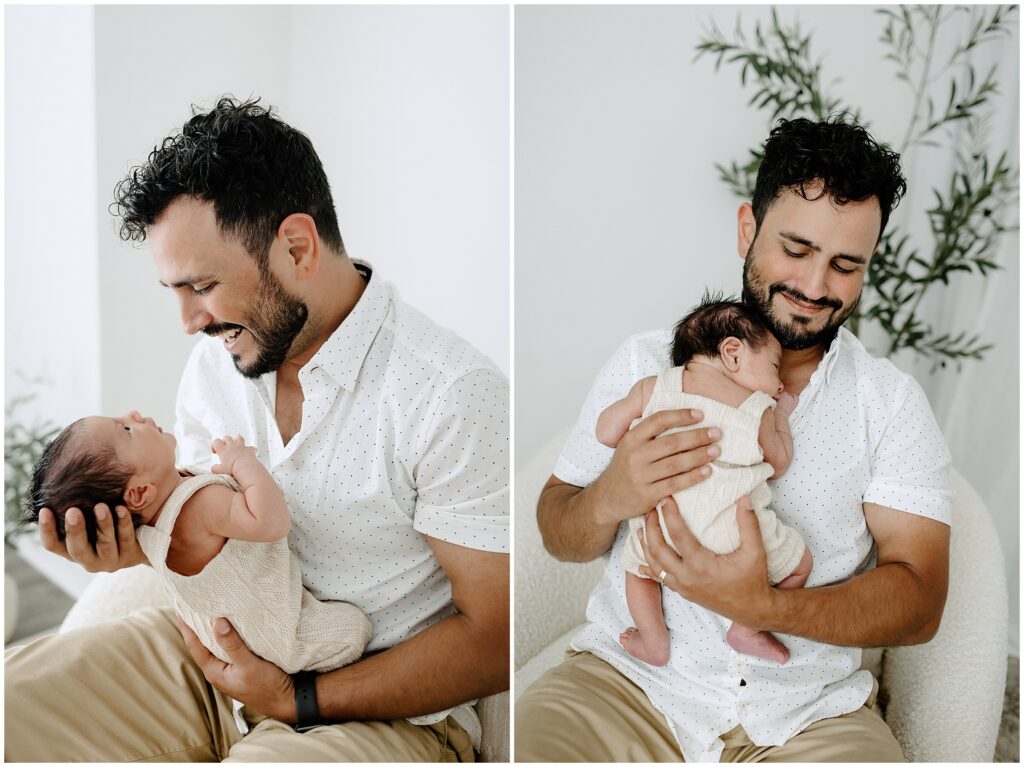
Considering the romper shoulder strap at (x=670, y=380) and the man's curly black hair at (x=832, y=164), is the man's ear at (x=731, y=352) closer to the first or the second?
Result: the romper shoulder strap at (x=670, y=380)

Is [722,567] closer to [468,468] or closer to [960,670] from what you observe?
[468,468]

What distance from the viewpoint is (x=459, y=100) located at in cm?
164

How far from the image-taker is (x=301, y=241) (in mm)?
1552

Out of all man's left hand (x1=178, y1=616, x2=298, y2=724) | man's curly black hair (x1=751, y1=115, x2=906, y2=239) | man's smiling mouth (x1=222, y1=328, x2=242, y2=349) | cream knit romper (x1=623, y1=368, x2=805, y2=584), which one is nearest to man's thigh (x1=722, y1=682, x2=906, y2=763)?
cream knit romper (x1=623, y1=368, x2=805, y2=584)

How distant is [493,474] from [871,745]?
823 mm

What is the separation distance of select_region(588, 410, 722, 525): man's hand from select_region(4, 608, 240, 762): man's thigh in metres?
0.88

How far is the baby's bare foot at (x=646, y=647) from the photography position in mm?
1611

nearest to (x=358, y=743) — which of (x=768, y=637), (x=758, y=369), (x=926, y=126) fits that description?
(x=768, y=637)

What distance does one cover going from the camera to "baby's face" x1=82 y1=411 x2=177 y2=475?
1.41 metres

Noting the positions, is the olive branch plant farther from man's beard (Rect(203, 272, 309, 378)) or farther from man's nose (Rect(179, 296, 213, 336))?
man's nose (Rect(179, 296, 213, 336))

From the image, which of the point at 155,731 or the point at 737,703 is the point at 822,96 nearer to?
the point at 737,703

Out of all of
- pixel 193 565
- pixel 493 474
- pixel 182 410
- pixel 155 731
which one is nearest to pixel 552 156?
pixel 493 474

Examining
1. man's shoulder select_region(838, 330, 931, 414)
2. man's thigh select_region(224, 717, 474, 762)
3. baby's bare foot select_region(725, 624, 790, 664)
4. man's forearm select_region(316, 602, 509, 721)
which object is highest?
man's shoulder select_region(838, 330, 931, 414)

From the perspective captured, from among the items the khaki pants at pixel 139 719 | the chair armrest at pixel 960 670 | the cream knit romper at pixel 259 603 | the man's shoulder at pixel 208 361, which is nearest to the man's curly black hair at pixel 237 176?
the man's shoulder at pixel 208 361
